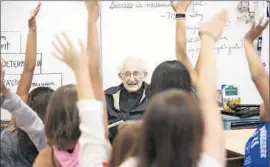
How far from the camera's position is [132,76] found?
3211mm

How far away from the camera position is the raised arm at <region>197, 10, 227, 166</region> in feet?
3.70

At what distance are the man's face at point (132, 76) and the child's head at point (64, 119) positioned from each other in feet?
5.82

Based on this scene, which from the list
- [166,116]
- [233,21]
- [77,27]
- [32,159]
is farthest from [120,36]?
[166,116]

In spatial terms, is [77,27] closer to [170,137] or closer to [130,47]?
[130,47]

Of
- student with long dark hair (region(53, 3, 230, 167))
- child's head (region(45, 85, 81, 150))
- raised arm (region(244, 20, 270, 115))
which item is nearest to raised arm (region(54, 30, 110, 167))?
student with long dark hair (region(53, 3, 230, 167))

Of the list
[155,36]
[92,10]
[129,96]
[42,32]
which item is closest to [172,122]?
[92,10]

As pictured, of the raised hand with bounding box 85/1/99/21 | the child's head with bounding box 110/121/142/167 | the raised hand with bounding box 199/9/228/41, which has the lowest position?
the child's head with bounding box 110/121/142/167

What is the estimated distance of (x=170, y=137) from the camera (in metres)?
0.91

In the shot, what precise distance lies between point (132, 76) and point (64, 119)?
189cm

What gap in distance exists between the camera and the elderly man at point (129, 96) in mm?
2957

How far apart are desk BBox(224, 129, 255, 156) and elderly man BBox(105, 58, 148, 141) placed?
2.09 ft

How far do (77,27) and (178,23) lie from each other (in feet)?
5.81

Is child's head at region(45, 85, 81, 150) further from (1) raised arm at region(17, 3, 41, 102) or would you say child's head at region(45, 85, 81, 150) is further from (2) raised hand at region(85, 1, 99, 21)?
(1) raised arm at region(17, 3, 41, 102)

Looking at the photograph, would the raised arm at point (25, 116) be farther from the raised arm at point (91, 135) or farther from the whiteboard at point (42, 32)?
the whiteboard at point (42, 32)
